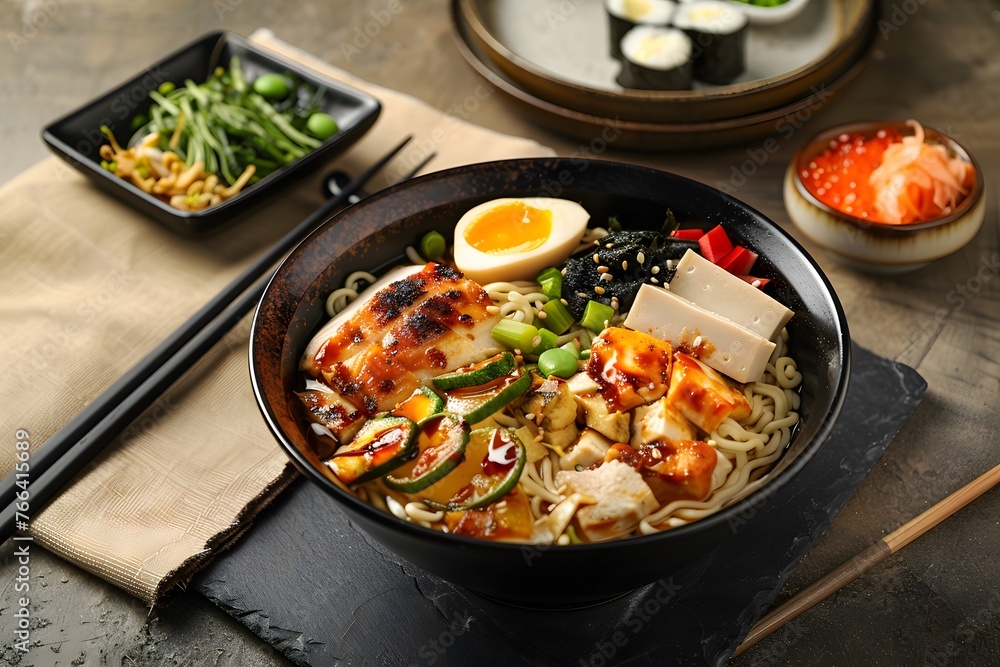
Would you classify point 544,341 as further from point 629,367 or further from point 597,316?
point 629,367

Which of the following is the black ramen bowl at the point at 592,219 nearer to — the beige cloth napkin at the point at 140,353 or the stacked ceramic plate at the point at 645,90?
the beige cloth napkin at the point at 140,353

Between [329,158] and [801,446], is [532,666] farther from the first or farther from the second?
[329,158]

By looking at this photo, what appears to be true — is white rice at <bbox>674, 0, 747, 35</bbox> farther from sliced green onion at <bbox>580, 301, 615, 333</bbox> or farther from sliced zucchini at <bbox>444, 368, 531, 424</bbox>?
sliced zucchini at <bbox>444, 368, 531, 424</bbox>

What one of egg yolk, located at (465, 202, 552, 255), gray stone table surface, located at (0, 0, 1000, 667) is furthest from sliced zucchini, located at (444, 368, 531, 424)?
gray stone table surface, located at (0, 0, 1000, 667)

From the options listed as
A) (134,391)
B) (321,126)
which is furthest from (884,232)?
(134,391)

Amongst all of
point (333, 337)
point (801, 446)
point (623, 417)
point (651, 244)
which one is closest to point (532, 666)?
point (623, 417)

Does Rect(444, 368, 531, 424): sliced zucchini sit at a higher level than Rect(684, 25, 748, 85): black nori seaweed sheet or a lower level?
higher
